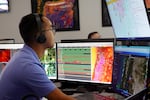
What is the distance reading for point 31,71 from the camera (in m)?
1.28

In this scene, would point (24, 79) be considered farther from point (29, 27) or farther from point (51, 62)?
point (51, 62)

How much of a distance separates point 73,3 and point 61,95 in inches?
115

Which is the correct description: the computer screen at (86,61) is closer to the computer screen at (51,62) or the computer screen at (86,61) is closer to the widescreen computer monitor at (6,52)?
the computer screen at (51,62)

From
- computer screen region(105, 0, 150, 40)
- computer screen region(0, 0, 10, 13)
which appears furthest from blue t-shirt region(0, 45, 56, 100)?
computer screen region(0, 0, 10, 13)

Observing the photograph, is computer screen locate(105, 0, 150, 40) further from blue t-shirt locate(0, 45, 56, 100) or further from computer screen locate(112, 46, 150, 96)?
blue t-shirt locate(0, 45, 56, 100)

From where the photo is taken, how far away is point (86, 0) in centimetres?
403

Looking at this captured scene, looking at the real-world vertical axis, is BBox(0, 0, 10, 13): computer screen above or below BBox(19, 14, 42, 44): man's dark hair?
above

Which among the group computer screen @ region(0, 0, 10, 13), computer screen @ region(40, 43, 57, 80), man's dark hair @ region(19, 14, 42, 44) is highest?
computer screen @ region(0, 0, 10, 13)

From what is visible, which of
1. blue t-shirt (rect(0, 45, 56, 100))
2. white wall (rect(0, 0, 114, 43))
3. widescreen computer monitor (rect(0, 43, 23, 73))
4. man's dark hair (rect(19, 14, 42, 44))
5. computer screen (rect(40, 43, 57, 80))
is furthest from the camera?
white wall (rect(0, 0, 114, 43))

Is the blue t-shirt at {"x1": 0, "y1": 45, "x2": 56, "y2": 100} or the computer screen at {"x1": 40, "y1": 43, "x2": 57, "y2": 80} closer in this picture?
the blue t-shirt at {"x1": 0, "y1": 45, "x2": 56, "y2": 100}

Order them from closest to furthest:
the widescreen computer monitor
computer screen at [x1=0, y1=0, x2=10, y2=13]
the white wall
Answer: the widescreen computer monitor, the white wall, computer screen at [x1=0, y1=0, x2=10, y2=13]

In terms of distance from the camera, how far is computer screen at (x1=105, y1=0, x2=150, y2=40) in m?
1.34

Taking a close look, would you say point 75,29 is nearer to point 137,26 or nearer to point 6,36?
point 6,36

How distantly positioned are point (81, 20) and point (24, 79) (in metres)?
2.88
